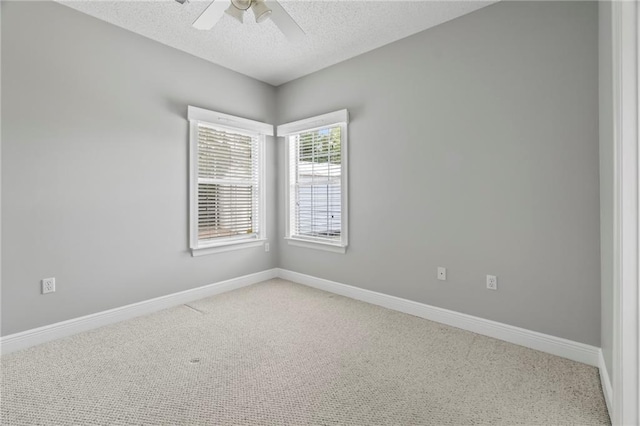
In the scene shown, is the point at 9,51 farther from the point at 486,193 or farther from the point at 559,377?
the point at 559,377

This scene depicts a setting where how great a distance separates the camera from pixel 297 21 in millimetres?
2785

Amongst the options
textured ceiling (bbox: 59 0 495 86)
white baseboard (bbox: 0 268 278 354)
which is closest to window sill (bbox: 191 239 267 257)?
white baseboard (bbox: 0 268 278 354)

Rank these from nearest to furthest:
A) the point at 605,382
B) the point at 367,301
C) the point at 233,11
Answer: the point at 605,382 < the point at 233,11 < the point at 367,301

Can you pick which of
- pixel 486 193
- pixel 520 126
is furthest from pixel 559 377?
pixel 520 126

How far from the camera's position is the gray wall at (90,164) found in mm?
2355

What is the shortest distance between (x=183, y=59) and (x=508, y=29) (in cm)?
306

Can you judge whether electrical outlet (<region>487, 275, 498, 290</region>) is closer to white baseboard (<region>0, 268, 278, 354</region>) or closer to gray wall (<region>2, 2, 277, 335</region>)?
white baseboard (<region>0, 268, 278, 354</region>)

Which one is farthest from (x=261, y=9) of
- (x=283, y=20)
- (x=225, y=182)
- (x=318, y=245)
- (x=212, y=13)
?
(x=318, y=245)

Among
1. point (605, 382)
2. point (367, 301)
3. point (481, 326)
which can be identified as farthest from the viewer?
Answer: point (367, 301)

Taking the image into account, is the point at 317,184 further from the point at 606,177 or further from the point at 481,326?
the point at 606,177

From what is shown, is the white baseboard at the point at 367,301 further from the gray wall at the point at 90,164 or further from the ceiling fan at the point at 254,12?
the ceiling fan at the point at 254,12

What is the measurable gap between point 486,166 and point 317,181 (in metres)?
1.94

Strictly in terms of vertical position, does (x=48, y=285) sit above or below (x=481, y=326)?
above

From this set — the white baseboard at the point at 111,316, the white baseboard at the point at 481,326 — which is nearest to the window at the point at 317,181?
the white baseboard at the point at 481,326
